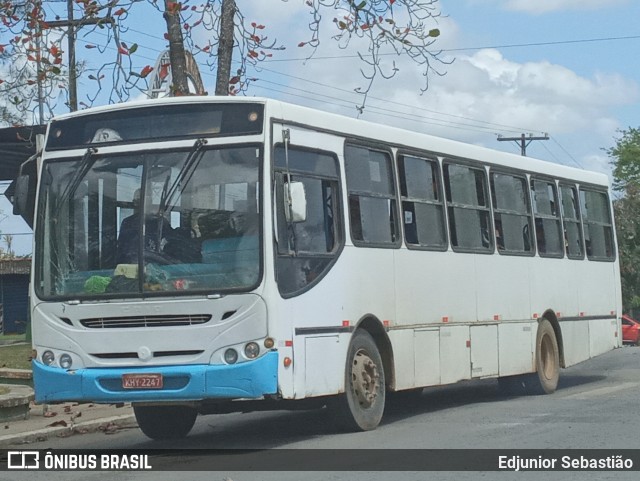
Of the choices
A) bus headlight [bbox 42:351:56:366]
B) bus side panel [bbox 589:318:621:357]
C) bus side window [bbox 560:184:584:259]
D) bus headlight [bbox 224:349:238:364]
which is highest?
bus side window [bbox 560:184:584:259]

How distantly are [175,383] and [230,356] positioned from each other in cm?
55

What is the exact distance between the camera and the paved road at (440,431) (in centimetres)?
966

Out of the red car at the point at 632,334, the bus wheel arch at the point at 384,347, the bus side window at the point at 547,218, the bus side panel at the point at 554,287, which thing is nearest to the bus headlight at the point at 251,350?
the bus wheel arch at the point at 384,347

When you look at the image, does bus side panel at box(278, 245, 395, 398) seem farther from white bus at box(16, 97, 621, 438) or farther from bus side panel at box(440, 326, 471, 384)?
bus side panel at box(440, 326, 471, 384)

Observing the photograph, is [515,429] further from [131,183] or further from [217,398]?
[131,183]

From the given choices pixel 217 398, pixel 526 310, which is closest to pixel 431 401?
pixel 526 310

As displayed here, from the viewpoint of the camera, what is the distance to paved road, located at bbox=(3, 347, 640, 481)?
9664mm

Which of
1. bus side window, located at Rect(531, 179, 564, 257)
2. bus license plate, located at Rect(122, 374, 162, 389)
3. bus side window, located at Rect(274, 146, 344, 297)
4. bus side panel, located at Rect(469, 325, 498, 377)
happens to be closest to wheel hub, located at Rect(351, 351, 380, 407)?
bus side window, located at Rect(274, 146, 344, 297)

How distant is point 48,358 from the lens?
11.3m

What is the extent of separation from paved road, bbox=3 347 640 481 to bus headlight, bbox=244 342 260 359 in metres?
1.09

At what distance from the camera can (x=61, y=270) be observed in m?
11.5

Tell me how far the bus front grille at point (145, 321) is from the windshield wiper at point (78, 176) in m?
1.16

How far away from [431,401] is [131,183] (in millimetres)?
6848

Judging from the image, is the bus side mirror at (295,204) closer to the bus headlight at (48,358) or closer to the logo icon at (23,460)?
the bus headlight at (48,358)
